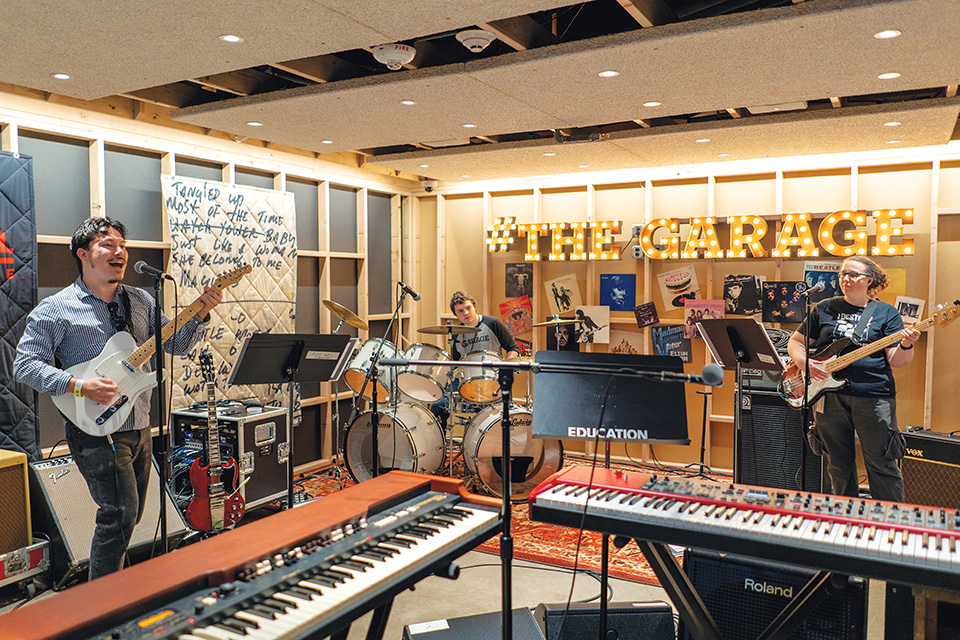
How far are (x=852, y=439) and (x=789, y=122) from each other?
203 centimetres

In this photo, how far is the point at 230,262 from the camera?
520cm

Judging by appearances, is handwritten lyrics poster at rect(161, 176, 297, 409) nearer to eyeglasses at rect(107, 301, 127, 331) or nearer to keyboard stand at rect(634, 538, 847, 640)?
eyeglasses at rect(107, 301, 127, 331)

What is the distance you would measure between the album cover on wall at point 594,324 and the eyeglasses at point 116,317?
13.7 ft

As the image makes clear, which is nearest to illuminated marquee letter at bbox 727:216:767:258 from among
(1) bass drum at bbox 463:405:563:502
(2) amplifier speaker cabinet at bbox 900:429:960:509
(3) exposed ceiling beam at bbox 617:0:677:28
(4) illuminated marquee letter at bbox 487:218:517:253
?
(2) amplifier speaker cabinet at bbox 900:429:960:509

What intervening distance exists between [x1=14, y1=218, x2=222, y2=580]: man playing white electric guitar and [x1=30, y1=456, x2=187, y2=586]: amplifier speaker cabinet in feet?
1.82

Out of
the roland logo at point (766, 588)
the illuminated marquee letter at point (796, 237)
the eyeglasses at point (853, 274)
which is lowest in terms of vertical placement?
the roland logo at point (766, 588)

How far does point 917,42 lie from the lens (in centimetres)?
296

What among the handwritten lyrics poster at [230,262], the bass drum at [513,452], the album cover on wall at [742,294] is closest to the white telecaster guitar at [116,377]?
the handwritten lyrics poster at [230,262]

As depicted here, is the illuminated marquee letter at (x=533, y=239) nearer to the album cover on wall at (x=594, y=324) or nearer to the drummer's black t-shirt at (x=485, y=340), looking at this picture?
the album cover on wall at (x=594, y=324)

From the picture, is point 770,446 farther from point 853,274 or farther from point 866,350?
point 853,274

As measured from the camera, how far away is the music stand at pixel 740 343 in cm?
391

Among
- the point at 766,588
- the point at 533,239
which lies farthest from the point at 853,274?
the point at 533,239

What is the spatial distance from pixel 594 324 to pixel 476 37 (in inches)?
148

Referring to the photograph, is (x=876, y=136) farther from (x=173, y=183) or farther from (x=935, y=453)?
(x=173, y=183)
